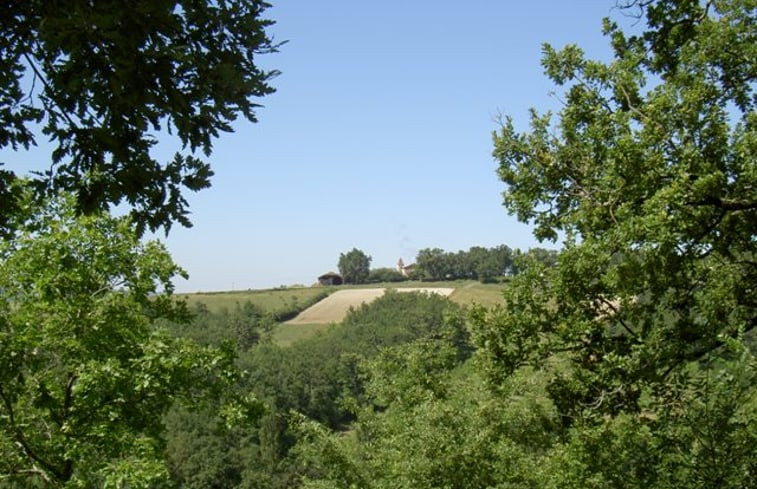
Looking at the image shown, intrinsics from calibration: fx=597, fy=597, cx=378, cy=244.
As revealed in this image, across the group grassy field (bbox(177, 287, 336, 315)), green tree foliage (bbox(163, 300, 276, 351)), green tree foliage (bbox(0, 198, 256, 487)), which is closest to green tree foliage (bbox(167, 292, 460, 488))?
green tree foliage (bbox(163, 300, 276, 351))

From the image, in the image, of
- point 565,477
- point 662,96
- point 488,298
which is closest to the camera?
point 662,96

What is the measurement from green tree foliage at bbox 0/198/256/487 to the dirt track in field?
14124cm

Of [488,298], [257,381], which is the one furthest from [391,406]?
[488,298]

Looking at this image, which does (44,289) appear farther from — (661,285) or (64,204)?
(661,285)

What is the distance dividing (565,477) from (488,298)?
125708 mm

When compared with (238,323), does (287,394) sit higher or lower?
lower

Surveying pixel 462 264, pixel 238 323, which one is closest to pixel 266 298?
pixel 238 323

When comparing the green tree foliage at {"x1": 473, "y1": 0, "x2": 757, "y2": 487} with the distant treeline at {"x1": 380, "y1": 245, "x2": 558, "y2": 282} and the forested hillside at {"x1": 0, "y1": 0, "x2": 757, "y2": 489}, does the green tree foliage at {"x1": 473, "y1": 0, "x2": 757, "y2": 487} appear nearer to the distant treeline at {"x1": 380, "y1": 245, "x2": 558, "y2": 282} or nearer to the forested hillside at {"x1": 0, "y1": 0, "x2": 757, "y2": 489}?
the forested hillside at {"x1": 0, "y1": 0, "x2": 757, "y2": 489}

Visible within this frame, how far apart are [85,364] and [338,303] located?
516 feet

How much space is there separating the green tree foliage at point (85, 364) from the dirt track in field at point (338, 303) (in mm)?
141241

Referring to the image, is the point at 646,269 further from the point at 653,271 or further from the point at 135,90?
the point at 135,90

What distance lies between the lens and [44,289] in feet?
28.7

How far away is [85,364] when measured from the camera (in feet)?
28.1

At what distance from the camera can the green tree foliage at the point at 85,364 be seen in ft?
26.9
